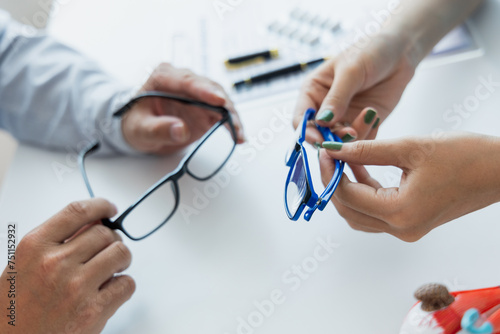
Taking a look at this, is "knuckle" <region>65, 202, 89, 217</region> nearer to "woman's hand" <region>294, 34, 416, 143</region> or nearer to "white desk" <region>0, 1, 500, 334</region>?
"white desk" <region>0, 1, 500, 334</region>

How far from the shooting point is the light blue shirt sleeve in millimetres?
830

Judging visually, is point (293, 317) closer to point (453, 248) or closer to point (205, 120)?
point (453, 248)

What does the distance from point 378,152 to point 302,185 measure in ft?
0.30

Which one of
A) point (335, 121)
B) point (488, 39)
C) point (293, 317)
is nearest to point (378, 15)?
point (488, 39)

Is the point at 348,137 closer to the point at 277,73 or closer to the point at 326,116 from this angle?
the point at 326,116

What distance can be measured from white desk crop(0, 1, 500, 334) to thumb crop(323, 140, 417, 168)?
135mm

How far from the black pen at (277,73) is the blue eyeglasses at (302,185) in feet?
0.91

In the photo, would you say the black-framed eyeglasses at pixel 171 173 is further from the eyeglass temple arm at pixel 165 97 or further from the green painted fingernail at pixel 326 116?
the green painted fingernail at pixel 326 116

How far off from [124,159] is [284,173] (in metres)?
0.29

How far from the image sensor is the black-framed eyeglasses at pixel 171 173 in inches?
26.7

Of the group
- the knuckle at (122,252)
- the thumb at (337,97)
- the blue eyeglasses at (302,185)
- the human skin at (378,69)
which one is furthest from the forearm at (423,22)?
the knuckle at (122,252)

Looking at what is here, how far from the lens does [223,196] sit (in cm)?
72

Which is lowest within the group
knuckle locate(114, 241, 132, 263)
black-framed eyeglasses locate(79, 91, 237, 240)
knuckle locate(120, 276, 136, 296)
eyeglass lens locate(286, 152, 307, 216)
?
knuckle locate(120, 276, 136, 296)

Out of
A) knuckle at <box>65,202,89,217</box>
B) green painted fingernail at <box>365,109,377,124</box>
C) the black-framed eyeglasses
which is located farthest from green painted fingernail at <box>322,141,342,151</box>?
knuckle at <box>65,202,89,217</box>
